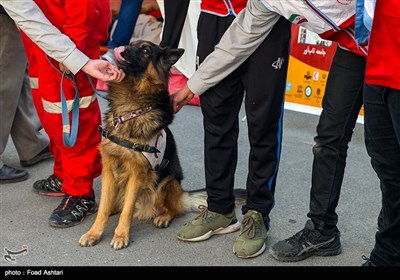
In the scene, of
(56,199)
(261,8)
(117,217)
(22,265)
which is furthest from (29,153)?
(261,8)

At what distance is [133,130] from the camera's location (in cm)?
299

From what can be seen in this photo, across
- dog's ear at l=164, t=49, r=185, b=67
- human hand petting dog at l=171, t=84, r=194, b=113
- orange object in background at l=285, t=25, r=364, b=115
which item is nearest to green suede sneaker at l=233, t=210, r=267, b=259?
human hand petting dog at l=171, t=84, r=194, b=113

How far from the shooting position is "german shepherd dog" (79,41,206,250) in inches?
117

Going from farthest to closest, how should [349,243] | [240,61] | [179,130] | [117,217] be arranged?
[179,130] → [117,217] → [349,243] → [240,61]

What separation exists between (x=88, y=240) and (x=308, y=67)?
3092 millimetres

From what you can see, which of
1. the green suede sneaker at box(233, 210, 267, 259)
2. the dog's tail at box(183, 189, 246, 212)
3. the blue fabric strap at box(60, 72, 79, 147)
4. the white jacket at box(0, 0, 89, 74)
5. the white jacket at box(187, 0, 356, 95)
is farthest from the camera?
the dog's tail at box(183, 189, 246, 212)

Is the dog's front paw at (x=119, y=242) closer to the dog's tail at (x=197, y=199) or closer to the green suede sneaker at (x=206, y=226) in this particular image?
the green suede sneaker at (x=206, y=226)

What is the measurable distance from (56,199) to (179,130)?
171cm

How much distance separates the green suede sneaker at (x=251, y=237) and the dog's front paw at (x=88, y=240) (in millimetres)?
767

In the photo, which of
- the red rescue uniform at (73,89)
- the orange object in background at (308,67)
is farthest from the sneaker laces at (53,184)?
the orange object in background at (308,67)

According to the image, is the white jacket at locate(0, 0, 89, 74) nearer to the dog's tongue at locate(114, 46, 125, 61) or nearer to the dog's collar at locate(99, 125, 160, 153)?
the dog's tongue at locate(114, 46, 125, 61)

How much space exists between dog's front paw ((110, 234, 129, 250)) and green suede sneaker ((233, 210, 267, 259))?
60cm
